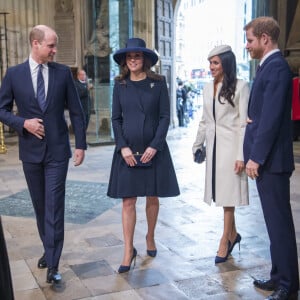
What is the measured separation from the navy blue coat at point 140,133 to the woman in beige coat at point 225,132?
1.05 ft

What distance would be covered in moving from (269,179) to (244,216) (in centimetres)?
224

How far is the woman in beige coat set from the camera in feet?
11.7

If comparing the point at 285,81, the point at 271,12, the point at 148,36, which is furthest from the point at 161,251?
the point at 148,36

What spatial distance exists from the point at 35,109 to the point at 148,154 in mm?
818

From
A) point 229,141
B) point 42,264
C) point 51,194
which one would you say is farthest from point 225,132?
point 42,264

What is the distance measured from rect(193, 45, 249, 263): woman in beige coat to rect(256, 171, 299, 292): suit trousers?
527mm

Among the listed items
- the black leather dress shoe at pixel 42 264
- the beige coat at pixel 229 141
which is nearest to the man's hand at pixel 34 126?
the black leather dress shoe at pixel 42 264

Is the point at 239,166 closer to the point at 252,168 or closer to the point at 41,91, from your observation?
the point at 252,168

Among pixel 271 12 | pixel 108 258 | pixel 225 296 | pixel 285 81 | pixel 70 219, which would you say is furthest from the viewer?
pixel 271 12

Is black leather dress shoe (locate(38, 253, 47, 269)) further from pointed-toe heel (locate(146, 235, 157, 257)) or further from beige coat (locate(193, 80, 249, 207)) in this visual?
beige coat (locate(193, 80, 249, 207))

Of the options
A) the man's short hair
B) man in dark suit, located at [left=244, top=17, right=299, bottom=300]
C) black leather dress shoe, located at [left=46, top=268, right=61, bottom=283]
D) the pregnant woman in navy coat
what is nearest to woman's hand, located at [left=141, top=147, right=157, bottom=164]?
the pregnant woman in navy coat

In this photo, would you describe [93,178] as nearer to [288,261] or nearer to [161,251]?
[161,251]

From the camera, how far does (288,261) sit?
304cm

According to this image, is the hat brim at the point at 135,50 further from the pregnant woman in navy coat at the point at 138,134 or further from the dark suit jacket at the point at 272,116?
the dark suit jacket at the point at 272,116
